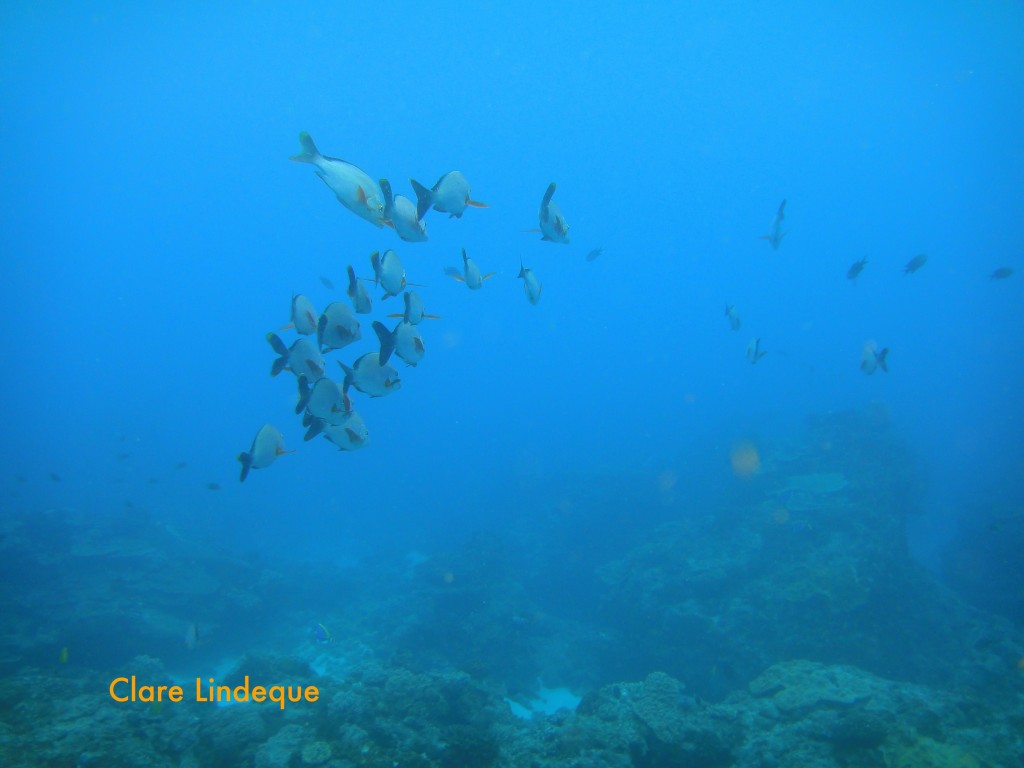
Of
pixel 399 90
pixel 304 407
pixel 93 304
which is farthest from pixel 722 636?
pixel 93 304

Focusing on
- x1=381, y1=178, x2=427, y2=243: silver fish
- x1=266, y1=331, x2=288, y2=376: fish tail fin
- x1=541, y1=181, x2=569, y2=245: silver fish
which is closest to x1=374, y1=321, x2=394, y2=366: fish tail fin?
x1=381, y1=178, x2=427, y2=243: silver fish

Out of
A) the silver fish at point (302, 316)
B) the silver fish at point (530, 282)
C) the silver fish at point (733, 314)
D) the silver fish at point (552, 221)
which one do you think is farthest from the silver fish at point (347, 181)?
the silver fish at point (733, 314)

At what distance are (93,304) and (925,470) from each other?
24812 cm

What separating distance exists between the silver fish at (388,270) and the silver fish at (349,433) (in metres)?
1.17

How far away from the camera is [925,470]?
16.5 metres

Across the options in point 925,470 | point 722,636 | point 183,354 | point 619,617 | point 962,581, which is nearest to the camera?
point 722,636

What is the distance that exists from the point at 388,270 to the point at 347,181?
109 centimetres

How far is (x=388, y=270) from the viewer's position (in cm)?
382

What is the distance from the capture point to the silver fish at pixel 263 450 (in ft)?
11.7

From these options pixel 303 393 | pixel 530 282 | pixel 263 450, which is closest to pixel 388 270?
pixel 303 393

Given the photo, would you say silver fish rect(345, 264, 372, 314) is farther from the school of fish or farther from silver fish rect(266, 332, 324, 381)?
silver fish rect(266, 332, 324, 381)

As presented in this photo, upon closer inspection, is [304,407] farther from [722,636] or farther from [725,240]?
[725,240]

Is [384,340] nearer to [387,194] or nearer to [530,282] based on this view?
[387,194]

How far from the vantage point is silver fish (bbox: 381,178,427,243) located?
3004 mm
